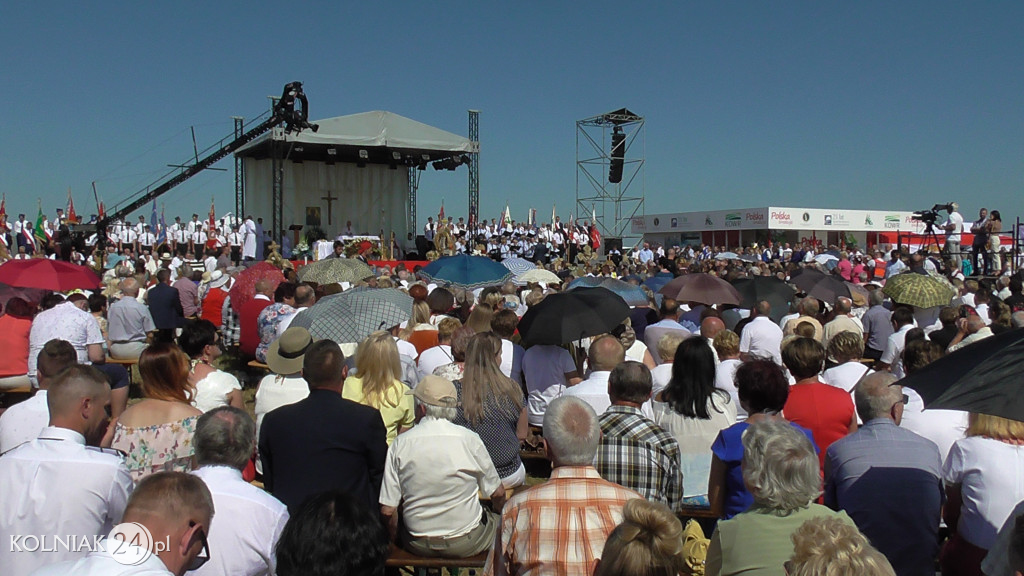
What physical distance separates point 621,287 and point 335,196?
70.4 ft

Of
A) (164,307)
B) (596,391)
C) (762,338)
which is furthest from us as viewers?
(164,307)

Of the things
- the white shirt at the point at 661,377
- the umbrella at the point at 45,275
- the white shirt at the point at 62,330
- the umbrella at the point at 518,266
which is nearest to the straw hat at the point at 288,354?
the white shirt at the point at 661,377

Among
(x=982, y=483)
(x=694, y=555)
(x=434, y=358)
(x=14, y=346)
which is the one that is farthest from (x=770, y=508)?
(x=14, y=346)

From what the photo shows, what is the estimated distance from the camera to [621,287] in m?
9.58

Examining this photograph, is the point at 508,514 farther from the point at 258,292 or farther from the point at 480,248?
the point at 480,248

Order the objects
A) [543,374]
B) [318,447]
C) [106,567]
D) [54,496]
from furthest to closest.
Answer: [543,374] → [318,447] → [54,496] → [106,567]

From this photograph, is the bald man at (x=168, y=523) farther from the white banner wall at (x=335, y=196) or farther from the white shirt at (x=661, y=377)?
the white banner wall at (x=335, y=196)

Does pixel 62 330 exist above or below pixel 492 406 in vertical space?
above

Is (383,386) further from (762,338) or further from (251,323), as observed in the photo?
(251,323)

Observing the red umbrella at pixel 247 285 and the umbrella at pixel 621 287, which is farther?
the red umbrella at pixel 247 285

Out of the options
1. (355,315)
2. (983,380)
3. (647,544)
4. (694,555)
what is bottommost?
(694,555)

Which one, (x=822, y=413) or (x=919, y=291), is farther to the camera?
(x=919, y=291)

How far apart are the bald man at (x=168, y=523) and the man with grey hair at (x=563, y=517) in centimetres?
107

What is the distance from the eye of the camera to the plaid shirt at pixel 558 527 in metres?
2.61
